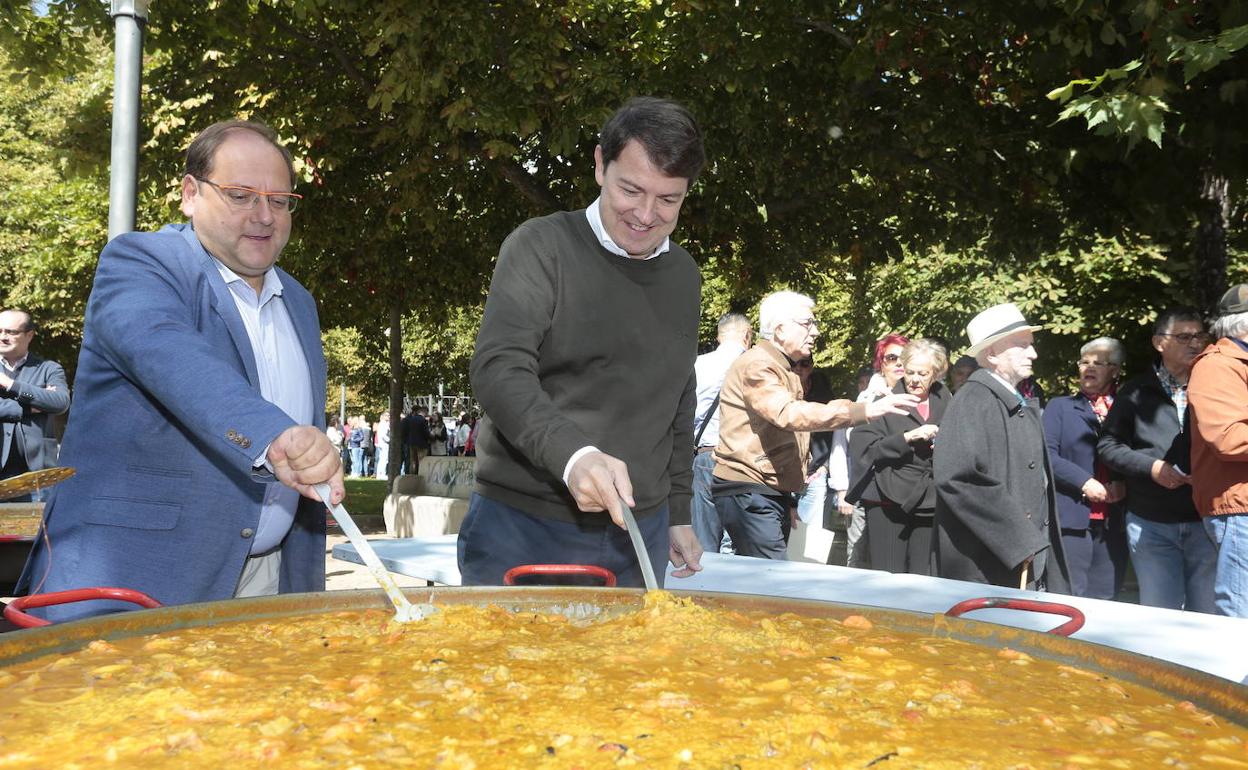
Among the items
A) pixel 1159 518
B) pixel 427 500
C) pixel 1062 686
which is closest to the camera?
pixel 1062 686

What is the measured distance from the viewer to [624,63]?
10.7 meters

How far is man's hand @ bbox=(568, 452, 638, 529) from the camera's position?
246 centimetres

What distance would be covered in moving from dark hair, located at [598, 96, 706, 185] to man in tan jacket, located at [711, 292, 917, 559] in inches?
139

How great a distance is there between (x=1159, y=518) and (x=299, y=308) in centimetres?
510

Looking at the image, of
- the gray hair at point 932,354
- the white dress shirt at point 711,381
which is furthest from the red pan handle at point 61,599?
the gray hair at point 932,354

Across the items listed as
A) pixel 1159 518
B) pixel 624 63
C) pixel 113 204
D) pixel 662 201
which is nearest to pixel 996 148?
pixel 624 63

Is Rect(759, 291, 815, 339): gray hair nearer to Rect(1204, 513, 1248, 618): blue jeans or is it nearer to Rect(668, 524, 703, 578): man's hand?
Rect(1204, 513, 1248, 618): blue jeans

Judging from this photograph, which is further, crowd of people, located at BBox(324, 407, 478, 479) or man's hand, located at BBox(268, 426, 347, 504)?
crowd of people, located at BBox(324, 407, 478, 479)

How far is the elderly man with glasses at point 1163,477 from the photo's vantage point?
611cm

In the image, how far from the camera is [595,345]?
2.97 meters

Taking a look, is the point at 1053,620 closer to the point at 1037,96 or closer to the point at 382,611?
the point at 382,611

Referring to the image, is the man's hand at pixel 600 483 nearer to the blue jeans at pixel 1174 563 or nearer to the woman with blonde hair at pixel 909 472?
the blue jeans at pixel 1174 563

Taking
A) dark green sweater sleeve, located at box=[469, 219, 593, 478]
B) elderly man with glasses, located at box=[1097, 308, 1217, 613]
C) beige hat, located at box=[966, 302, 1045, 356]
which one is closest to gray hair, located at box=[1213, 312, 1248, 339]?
elderly man with glasses, located at box=[1097, 308, 1217, 613]

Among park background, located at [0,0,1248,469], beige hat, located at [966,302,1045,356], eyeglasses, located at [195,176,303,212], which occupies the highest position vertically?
park background, located at [0,0,1248,469]
